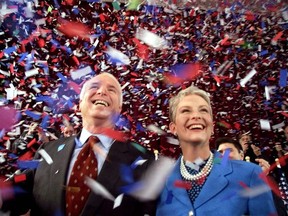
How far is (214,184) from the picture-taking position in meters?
1.93

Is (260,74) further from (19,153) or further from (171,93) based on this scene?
(19,153)

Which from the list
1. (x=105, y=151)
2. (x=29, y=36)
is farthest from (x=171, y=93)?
(x=105, y=151)

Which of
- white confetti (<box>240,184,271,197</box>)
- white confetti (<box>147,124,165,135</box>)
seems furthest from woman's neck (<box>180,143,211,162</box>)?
white confetti (<box>147,124,165,135</box>)

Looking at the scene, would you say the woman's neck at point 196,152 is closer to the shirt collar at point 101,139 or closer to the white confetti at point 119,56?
the shirt collar at point 101,139

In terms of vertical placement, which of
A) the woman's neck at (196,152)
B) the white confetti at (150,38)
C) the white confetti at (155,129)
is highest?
the white confetti at (150,38)

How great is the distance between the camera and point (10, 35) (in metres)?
7.25

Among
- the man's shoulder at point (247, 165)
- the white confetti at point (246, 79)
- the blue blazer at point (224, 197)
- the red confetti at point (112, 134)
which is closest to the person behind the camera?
the blue blazer at point (224, 197)

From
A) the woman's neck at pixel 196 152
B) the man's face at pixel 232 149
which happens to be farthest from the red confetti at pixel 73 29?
the woman's neck at pixel 196 152

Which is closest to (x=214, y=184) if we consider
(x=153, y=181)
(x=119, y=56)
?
(x=153, y=181)

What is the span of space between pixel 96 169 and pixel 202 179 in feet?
1.66

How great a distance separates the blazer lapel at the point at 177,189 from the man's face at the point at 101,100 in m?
0.46

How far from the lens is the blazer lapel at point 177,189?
1.92 m

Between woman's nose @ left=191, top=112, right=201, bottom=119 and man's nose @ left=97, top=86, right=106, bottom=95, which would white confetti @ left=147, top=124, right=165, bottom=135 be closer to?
man's nose @ left=97, top=86, right=106, bottom=95

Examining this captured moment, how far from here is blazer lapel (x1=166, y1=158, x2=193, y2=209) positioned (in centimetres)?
192
